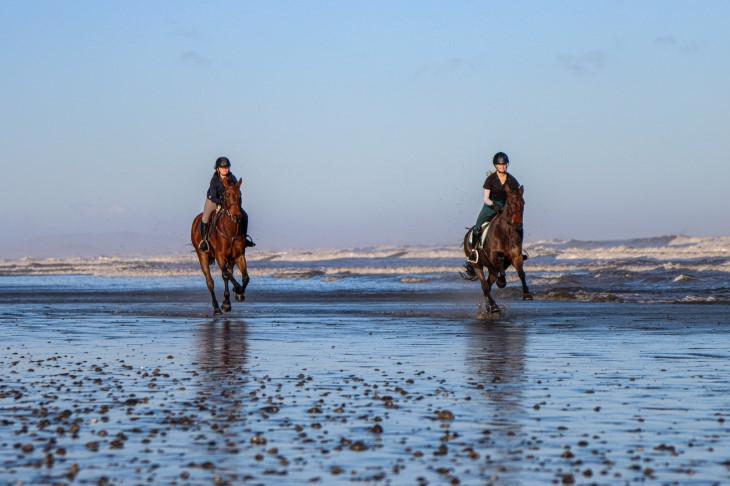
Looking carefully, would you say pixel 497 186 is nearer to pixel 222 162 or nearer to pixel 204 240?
pixel 222 162

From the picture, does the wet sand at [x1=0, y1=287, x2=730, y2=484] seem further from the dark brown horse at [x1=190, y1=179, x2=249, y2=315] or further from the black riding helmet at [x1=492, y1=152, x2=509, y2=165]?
the black riding helmet at [x1=492, y1=152, x2=509, y2=165]

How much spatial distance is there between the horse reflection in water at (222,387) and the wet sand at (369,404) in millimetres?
31

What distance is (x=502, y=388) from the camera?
12.0m

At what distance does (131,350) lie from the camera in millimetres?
17078

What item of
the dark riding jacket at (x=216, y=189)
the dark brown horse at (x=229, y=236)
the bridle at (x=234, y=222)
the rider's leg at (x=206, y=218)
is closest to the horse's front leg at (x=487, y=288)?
the dark brown horse at (x=229, y=236)

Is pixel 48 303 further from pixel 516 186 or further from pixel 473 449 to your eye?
pixel 473 449

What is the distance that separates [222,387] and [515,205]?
36.0 feet

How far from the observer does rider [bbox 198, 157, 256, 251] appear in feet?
81.0

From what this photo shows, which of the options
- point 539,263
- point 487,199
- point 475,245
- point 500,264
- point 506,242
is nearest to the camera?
point 506,242

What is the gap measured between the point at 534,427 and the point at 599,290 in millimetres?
26483

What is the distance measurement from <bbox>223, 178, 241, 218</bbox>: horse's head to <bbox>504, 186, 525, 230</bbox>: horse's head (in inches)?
224

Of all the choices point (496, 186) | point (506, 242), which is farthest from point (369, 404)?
point (496, 186)

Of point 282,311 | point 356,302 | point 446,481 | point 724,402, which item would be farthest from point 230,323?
point 446,481

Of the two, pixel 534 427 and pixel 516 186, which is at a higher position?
pixel 516 186
